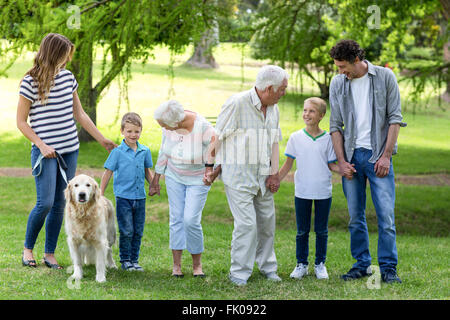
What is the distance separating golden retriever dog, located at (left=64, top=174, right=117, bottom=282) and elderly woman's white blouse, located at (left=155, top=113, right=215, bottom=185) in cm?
75

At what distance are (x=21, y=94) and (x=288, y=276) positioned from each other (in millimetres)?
3027

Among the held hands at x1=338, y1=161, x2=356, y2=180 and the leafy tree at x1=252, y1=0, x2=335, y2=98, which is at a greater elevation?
the leafy tree at x1=252, y1=0, x2=335, y2=98

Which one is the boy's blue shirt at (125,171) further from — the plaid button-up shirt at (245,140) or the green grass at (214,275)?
the plaid button-up shirt at (245,140)

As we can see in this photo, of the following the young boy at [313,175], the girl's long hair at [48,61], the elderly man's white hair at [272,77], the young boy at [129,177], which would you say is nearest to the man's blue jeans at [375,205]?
the young boy at [313,175]

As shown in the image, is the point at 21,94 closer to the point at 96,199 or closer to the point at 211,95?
the point at 96,199

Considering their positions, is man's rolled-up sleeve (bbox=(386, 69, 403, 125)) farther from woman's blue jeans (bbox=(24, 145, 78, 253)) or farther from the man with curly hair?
woman's blue jeans (bbox=(24, 145, 78, 253))

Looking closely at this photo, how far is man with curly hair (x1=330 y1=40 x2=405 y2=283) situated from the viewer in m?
5.64

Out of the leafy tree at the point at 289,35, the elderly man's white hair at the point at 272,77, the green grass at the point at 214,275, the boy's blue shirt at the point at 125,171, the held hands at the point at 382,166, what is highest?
the leafy tree at the point at 289,35

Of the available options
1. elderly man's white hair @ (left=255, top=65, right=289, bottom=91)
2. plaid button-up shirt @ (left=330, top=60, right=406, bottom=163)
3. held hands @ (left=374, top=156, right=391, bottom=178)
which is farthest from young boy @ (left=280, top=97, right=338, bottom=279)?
elderly man's white hair @ (left=255, top=65, right=289, bottom=91)

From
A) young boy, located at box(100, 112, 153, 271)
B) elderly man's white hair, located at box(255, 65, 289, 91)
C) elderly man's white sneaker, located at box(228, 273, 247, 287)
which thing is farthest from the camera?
young boy, located at box(100, 112, 153, 271)

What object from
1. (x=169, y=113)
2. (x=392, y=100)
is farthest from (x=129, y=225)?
(x=392, y=100)

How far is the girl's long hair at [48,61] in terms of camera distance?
19.1 feet

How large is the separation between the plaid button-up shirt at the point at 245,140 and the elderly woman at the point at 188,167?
0.49ft

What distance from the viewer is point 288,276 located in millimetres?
6223
